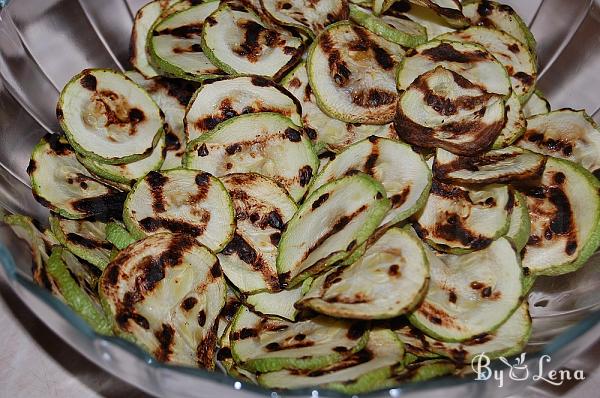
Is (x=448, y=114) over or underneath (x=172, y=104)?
over

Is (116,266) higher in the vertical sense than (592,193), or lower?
lower

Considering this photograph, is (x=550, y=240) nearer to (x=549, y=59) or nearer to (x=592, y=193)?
(x=592, y=193)

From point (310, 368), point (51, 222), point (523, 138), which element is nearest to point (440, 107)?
point (523, 138)

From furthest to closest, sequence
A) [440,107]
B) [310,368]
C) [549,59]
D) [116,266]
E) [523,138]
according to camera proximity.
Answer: [549,59], [523,138], [440,107], [116,266], [310,368]

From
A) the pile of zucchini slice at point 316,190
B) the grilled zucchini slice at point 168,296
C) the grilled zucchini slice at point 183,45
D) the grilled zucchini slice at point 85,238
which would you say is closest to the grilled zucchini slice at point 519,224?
the pile of zucchini slice at point 316,190

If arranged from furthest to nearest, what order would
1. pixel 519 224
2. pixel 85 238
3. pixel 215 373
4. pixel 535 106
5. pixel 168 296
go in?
pixel 535 106
pixel 85 238
pixel 519 224
pixel 168 296
pixel 215 373

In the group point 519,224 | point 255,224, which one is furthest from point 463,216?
point 255,224

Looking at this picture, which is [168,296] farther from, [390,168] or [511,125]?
[511,125]
